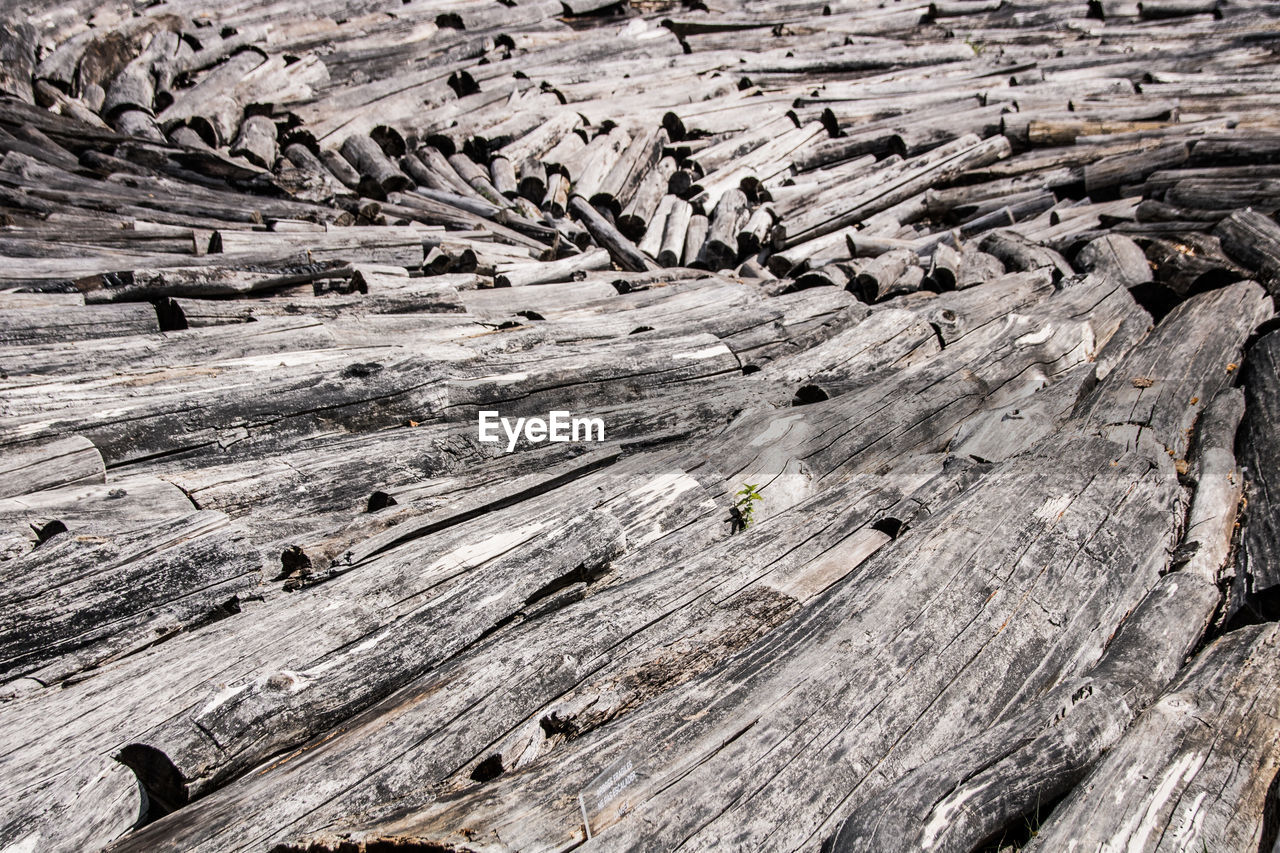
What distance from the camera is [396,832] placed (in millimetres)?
1993

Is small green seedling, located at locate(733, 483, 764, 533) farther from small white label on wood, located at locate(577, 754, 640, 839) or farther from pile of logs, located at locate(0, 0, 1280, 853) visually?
small white label on wood, located at locate(577, 754, 640, 839)

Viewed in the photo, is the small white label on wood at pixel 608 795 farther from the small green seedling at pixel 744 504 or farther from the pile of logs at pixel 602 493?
the small green seedling at pixel 744 504

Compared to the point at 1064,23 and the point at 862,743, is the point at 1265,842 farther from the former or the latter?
the point at 1064,23

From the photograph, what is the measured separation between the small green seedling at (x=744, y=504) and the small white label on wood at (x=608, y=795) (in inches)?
68.9

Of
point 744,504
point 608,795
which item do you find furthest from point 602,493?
point 608,795

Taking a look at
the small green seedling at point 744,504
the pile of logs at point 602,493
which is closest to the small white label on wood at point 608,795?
the pile of logs at point 602,493

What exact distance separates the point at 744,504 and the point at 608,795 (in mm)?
1998

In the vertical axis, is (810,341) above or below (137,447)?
below

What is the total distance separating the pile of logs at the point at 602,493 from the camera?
2.38 meters

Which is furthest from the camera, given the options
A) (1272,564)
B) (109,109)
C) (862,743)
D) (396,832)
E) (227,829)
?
(109,109)

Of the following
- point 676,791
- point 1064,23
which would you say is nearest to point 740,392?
point 676,791

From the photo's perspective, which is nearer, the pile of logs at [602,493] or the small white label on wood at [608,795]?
the small white label on wood at [608,795]

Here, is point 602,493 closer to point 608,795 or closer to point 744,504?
point 744,504

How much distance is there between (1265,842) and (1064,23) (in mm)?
16246
